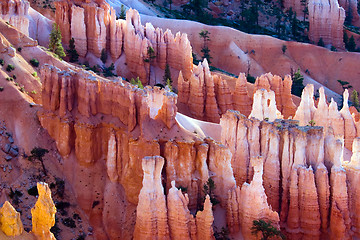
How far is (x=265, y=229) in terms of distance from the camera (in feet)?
139

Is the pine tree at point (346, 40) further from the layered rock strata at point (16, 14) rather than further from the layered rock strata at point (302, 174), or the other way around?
the layered rock strata at point (302, 174)

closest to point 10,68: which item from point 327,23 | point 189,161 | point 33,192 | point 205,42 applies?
point 33,192

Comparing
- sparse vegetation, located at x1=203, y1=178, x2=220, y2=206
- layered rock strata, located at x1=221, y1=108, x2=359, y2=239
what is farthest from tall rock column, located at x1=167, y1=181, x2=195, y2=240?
layered rock strata, located at x1=221, y1=108, x2=359, y2=239

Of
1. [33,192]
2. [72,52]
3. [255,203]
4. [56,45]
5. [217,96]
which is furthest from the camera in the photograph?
[217,96]

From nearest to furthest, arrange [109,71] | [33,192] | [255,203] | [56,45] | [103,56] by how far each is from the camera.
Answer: [255,203], [33,192], [56,45], [109,71], [103,56]

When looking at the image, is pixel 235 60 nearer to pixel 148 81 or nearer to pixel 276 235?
pixel 148 81

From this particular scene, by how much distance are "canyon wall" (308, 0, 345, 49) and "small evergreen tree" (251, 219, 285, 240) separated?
7530 centimetres

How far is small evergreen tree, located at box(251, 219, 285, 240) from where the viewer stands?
4206 centimetres

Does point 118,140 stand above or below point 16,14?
below

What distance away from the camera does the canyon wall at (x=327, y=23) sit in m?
114

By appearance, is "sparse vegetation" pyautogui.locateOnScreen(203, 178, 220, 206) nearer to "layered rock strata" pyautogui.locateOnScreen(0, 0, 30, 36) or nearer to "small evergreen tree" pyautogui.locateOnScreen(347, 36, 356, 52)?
"layered rock strata" pyautogui.locateOnScreen(0, 0, 30, 36)

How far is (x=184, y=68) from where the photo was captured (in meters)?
78.4

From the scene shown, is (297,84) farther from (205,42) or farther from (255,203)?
(255,203)

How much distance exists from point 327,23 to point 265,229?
258 feet
